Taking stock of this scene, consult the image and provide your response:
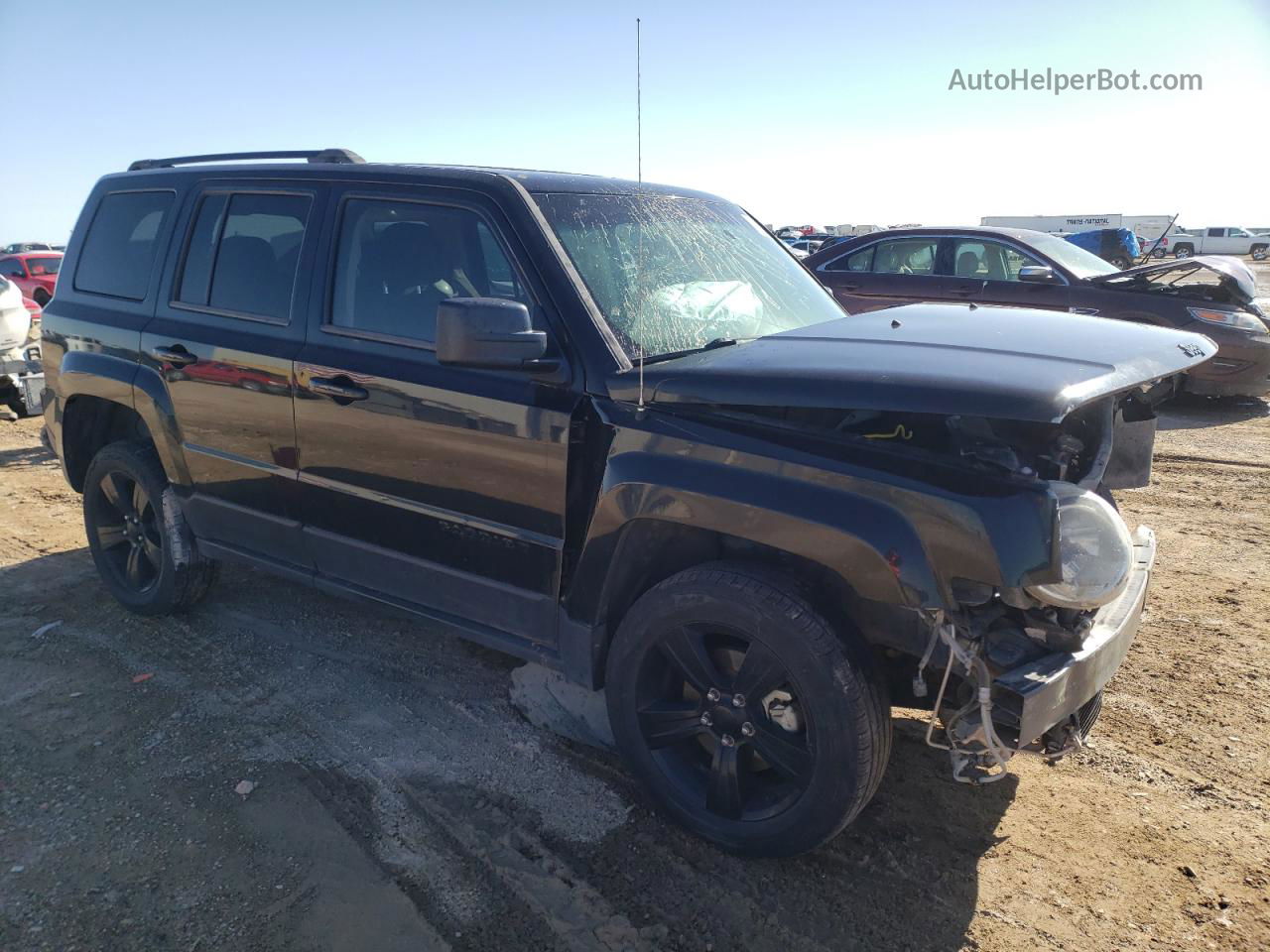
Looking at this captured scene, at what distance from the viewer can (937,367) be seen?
2.45 m

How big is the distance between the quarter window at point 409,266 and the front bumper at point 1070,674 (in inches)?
77.8

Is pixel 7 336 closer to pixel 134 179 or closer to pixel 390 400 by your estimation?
pixel 134 179

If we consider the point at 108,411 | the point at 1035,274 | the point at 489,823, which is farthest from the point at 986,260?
the point at 489,823

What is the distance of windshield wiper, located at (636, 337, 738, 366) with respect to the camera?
2.94 m

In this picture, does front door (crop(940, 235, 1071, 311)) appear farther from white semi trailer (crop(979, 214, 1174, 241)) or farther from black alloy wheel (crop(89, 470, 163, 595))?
white semi trailer (crop(979, 214, 1174, 241))

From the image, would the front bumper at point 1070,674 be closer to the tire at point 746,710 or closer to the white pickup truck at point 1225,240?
the tire at point 746,710

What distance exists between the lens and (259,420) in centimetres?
373

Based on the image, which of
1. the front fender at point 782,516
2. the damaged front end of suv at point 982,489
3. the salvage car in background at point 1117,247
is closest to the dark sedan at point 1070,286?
the salvage car in background at point 1117,247

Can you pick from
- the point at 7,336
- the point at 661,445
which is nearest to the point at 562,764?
the point at 661,445

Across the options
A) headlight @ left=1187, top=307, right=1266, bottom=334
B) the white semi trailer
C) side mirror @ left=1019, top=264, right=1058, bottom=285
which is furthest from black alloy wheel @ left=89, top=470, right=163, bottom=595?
the white semi trailer

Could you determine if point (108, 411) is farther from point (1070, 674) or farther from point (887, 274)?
point (887, 274)

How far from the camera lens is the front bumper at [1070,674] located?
7.40ft

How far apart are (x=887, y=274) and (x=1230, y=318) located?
3197 millimetres

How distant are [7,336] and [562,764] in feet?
29.4
